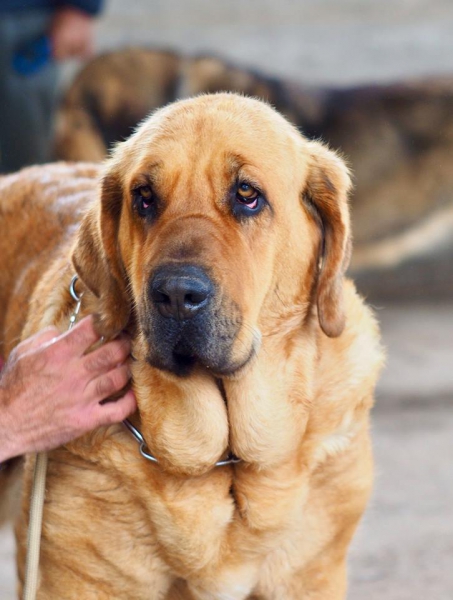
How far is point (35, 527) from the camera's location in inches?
101

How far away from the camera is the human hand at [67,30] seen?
5219mm

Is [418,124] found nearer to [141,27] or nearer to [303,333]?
[141,27]

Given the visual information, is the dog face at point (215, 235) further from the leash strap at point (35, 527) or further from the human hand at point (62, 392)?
the leash strap at point (35, 527)

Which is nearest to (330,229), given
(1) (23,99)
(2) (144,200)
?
(2) (144,200)

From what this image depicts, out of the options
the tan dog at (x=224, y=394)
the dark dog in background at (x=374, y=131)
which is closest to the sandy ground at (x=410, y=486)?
the dark dog in background at (x=374, y=131)

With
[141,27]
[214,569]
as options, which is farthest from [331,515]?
[141,27]

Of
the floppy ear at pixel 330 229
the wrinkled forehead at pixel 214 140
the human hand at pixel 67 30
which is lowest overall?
the human hand at pixel 67 30

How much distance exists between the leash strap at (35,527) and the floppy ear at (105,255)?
1.39 ft

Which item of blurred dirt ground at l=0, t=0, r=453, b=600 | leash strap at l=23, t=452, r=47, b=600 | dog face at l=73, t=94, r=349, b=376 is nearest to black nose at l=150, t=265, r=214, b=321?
dog face at l=73, t=94, r=349, b=376

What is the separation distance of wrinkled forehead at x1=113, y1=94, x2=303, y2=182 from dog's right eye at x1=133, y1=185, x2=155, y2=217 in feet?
0.15

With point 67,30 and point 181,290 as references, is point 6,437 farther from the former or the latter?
point 67,30

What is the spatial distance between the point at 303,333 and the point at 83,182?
1.12 metres

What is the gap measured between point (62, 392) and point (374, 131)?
5.47 metres

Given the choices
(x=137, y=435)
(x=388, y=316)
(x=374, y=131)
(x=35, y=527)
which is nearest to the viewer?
(x=35, y=527)
